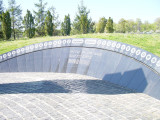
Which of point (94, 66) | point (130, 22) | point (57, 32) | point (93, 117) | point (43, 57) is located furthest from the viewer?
point (130, 22)

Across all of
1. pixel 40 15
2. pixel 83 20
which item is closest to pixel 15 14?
pixel 40 15

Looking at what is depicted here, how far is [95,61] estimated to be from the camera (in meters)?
10.2

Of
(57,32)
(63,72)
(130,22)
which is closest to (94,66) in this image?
(63,72)

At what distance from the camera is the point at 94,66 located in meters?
10.1

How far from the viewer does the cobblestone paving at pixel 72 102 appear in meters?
5.18

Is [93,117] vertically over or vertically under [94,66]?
under

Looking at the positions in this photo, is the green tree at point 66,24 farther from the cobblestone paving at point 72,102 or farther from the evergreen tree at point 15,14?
the cobblestone paving at point 72,102

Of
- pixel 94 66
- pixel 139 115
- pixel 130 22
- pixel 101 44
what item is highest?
pixel 130 22

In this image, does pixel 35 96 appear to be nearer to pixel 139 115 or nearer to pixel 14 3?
pixel 139 115

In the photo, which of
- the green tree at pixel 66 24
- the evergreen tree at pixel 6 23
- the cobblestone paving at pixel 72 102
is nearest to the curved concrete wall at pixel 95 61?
the cobblestone paving at pixel 72 102

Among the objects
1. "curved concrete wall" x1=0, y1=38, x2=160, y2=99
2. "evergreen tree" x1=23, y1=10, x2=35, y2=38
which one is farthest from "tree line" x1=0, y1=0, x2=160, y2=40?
"curved concrete wall" x1=0, y1=38, x2=160, y2=99

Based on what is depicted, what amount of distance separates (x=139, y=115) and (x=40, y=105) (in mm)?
3173

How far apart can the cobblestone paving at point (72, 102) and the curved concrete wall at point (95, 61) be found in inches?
26.0

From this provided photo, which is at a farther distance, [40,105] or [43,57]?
[43,57]
